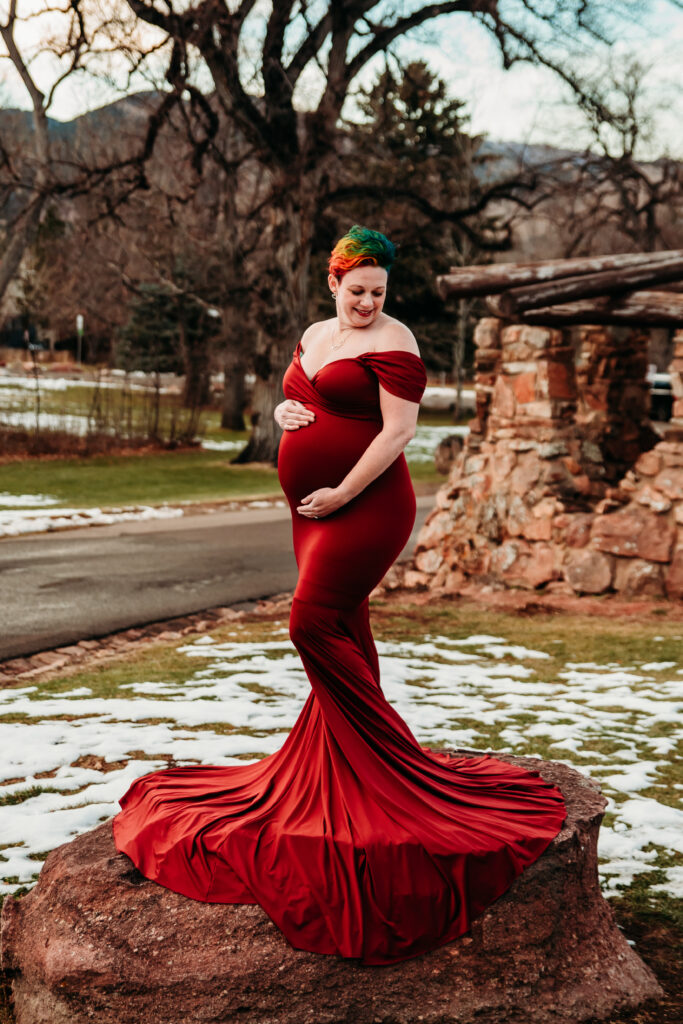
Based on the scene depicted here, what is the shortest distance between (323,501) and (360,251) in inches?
32.2

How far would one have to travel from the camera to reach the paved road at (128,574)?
359 inches

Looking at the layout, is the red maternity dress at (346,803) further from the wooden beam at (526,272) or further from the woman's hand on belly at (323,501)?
the wooden beam at (526,272)

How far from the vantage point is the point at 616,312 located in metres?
10.4

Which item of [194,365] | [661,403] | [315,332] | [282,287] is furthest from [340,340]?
[194,365]

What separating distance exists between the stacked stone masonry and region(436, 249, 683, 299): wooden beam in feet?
2.41

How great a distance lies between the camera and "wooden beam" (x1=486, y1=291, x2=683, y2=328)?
10.1m

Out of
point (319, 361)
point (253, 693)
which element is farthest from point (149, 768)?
point (319, 361)

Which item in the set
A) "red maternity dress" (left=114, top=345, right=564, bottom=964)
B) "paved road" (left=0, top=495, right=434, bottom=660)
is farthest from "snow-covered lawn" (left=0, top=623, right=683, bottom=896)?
"paved road" (left=0, top=495, right=434, bottom=660)

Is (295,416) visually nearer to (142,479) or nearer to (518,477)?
(518,477)

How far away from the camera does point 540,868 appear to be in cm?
322

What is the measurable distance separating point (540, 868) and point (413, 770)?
0.49 metres

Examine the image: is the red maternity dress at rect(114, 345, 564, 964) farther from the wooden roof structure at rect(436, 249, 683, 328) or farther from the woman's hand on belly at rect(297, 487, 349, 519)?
the wooden roof structure at rect(436, 249, 683, 328)

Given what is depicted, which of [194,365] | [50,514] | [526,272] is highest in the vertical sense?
[526,272]

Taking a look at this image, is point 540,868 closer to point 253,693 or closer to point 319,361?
point 319,361
